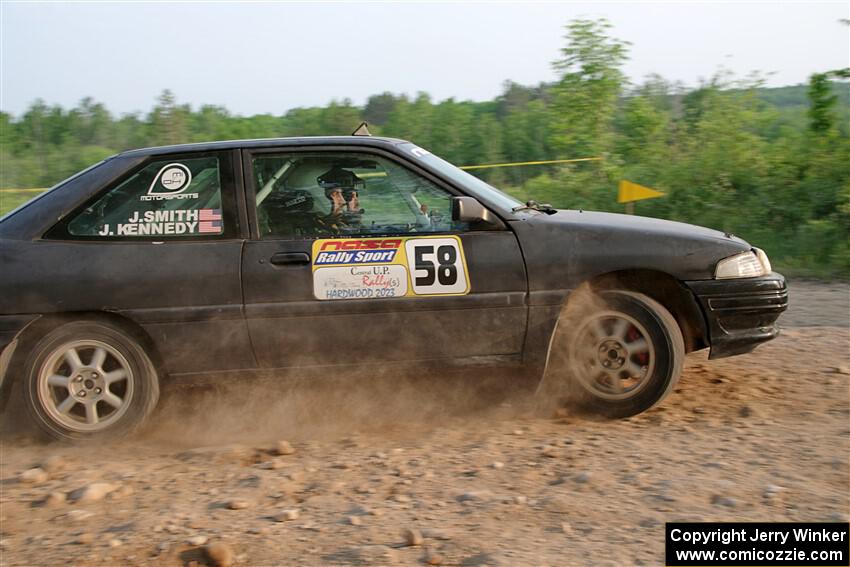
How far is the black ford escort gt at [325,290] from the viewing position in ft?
15.1

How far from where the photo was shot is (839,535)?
10.2 ft

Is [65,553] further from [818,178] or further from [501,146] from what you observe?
[501,146]

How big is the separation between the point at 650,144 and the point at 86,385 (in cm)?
1123

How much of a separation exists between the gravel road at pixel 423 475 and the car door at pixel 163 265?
53 cm

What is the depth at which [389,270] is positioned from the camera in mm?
4602

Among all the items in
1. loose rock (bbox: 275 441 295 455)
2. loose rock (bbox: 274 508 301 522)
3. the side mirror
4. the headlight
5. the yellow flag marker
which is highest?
the yellow flag marker

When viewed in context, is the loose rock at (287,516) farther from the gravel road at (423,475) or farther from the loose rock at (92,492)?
the loose rock at (92,492)

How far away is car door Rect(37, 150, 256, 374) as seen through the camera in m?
4.63

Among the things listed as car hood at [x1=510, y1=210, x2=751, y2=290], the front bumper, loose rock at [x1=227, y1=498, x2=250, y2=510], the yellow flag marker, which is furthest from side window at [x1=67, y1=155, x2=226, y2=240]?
the yellow flag marker

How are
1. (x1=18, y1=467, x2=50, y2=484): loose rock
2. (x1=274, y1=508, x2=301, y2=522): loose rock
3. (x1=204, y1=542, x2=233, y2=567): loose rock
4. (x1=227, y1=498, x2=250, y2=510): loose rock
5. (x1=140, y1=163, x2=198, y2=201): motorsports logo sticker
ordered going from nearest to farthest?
(x1=204, y1=542, x2=233, y2=567): loose rock
(x1=274, y1=508, x2=301, y2=522): loose rock
(x1=227, y1=498, x2=250, y2=510): loose rock
(x1=18, y1=467, x2=50, y2=484): loose rock
(x1=140, y1=163, x2=198, y2=201): motorsports logo sticker

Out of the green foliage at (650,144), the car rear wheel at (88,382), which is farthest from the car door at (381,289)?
the green foliage at (650,144)

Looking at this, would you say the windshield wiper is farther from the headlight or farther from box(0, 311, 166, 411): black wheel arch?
box(0, 311, 166, 411): black wheel arch

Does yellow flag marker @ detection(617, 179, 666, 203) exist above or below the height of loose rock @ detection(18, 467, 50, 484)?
above

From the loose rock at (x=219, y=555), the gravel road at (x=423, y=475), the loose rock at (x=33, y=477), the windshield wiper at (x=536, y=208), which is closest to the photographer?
the loose rock at (x=219, y=555)
